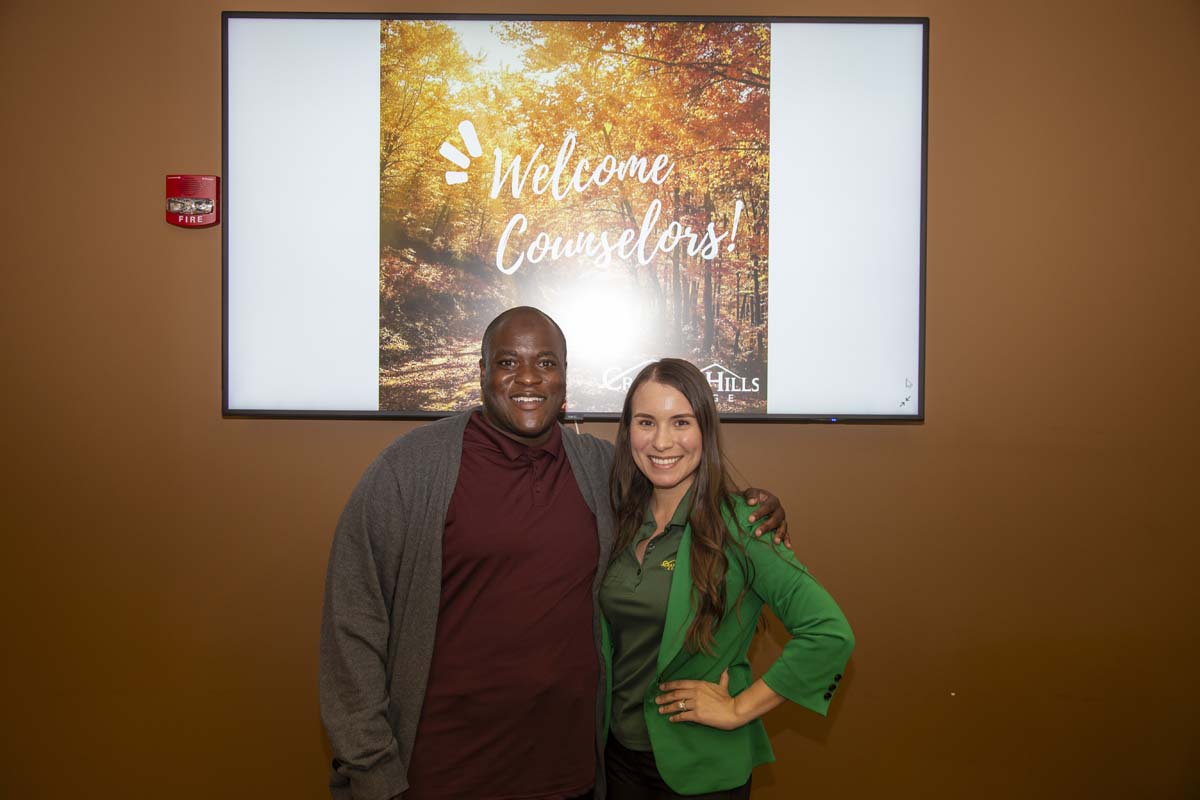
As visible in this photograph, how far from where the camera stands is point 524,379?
64.3 inches

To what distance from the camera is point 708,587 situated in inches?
58.9

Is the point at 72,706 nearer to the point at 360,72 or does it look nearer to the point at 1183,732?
the point at 360,72

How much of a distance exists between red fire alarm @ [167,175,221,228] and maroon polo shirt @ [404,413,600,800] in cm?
145

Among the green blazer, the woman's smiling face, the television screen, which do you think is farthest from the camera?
the television screen

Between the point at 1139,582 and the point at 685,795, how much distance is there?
189cm

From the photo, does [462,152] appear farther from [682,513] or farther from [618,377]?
[682,513]

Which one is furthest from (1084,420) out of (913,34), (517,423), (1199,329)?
(517,423)

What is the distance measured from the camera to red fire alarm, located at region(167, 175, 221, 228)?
2.36m

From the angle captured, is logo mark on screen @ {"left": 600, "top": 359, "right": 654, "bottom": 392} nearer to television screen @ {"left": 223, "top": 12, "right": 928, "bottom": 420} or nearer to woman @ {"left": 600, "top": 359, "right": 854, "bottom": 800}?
television screen @ {"left": 223, "top": 12, "right": 928, "bottom": 420}

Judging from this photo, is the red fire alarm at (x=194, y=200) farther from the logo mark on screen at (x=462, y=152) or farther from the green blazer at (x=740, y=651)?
the green blazer at (x=740, y=651)

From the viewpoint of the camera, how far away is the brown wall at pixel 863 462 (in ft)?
7.87

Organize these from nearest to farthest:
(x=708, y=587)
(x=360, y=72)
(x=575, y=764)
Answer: (x=708, y=587) < (x=575, y=764) < (x=360, y=72)

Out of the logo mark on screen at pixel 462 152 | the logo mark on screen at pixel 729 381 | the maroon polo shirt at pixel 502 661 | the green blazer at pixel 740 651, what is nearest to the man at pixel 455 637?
the maroon polo shirt at pixel 502 661

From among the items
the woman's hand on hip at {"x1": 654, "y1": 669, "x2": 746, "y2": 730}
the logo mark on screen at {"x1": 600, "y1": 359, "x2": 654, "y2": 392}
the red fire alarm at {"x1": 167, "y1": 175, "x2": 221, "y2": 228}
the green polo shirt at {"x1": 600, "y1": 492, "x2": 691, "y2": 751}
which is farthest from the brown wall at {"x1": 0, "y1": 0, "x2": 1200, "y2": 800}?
the woman's hand on hip at {"x1": 654, "y1": 669, "x2": 746, "y2": 730}
